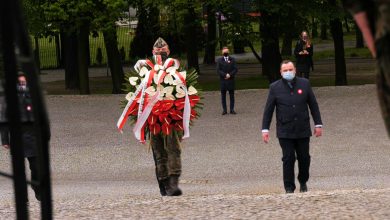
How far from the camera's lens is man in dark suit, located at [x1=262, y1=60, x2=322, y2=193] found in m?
12.4

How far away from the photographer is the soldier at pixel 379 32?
270cm

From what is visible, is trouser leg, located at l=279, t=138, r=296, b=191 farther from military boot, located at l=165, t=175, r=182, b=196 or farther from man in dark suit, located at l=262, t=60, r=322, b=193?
military boot, located at l=165, t=175, r=182, b=196

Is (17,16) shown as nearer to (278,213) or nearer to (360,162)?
(278,213)

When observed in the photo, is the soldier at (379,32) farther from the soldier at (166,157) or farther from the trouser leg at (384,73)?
the soldier at (166,157)

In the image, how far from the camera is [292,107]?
12.5m

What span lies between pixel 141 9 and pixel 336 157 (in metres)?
18.3

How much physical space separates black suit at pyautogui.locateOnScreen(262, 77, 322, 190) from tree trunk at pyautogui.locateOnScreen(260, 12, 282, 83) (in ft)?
58.8

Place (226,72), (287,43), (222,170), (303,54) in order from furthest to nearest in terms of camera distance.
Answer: (287,43) < (303,54) < (226,72) < (222,170)

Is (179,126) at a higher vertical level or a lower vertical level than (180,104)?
lower

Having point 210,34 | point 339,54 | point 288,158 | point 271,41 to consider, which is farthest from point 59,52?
point 288,158

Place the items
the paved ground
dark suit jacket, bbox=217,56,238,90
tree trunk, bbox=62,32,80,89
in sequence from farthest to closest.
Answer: tree trunk, bbox=62,32,80,89 < dark suit jacket, bbox=217,56,238,90 < the paved ground

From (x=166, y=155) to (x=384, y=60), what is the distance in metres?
9.85

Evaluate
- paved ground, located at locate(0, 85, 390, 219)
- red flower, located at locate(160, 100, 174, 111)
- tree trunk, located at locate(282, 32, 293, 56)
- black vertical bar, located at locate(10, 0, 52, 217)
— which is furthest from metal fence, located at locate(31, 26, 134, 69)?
black vertical bar, located at locate(10, 0, 52, 217)

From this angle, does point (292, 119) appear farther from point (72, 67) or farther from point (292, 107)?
point (72, 67)
